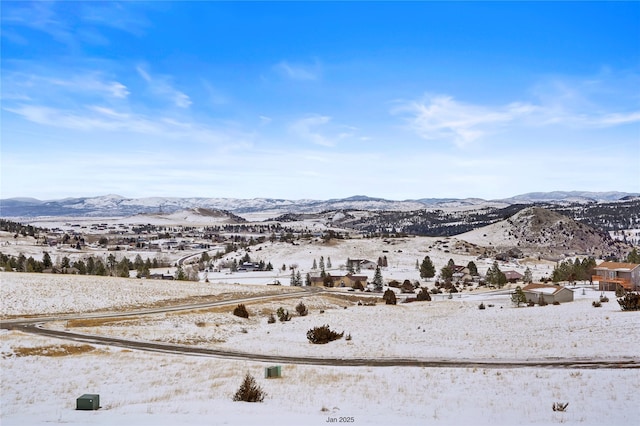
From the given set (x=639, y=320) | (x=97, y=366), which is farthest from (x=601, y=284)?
(x=97, y=366)

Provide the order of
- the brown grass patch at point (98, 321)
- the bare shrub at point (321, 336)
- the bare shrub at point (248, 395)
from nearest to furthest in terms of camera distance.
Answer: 1. the bare shrub at point (248, 395)
2. the bare shrub at point (321, 336)
3. the brown grass patch at point (98, 321)

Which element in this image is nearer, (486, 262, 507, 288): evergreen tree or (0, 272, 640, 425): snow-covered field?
(0, 272, 640, 425): snow-covered field

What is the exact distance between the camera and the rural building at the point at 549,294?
232 feet

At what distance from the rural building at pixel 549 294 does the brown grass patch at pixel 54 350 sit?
64683mm

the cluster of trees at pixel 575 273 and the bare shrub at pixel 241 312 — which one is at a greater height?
the bare shrub at pixel 241 312

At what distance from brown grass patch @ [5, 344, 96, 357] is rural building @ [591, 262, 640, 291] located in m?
78.5

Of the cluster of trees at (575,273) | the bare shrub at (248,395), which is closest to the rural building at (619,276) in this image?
the cluster of trees at (575,273)

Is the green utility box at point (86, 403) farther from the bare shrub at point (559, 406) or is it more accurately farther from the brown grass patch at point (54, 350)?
the brown grass patch at point (54, 350)

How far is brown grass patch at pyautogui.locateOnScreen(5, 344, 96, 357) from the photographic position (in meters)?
35.8

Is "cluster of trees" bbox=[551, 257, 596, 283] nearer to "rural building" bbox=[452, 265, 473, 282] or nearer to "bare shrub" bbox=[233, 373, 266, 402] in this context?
"rural building" bbox=[452, 265, 473, 282]

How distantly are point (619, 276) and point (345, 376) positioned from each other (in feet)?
242

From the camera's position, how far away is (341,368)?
3041 centimetres

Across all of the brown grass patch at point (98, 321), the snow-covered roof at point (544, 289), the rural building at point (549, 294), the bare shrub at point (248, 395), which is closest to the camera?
the bare shrub at point (248, 395)

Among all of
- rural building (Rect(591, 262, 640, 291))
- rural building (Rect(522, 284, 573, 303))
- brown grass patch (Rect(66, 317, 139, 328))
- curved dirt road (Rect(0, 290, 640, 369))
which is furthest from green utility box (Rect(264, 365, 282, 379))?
rural building (Rect(591, 262, 640, 291))
